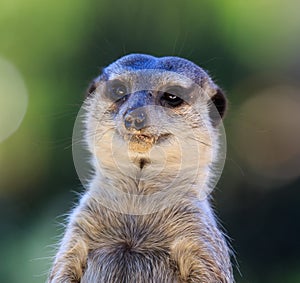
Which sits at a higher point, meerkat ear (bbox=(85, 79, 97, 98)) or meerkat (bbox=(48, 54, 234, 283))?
meerkat ear (bbox=(85, 79, 97, 98))

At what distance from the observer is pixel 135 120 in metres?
2.75

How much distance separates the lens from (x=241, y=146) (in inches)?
200

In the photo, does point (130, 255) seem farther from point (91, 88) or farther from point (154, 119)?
point (91, 88)

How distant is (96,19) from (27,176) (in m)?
1.09

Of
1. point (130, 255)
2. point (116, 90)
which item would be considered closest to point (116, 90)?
point (116, 90)

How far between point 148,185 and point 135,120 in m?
0.29

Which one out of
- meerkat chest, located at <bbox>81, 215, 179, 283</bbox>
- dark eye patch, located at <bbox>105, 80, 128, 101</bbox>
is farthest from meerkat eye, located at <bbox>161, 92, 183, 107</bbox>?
meerkat chest, located at <bbox>81, 215, 179, 283</bbox>

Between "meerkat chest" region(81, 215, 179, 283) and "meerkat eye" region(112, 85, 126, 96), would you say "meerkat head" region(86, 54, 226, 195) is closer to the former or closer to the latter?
"meerkat eye" region(112, 85, 126, 96)

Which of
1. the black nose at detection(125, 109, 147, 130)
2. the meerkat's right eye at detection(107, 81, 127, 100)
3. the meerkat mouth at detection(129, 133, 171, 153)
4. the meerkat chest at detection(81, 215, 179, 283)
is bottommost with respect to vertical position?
the meerkat chest at detection(81, 215, 179, 283)

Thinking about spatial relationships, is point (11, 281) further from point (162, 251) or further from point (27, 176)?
point (162, 251)

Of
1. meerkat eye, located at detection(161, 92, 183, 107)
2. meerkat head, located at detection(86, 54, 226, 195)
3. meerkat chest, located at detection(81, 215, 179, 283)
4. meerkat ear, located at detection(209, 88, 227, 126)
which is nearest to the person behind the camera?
meerkat chest, located at detection(81, 215, 179, 283)

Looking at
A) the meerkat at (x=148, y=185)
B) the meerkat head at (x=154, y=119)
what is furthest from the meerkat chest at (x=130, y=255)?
the meerkat head at (x=154, y=119)

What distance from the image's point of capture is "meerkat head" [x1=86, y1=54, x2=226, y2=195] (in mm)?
2838

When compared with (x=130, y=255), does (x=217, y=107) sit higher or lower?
higher
